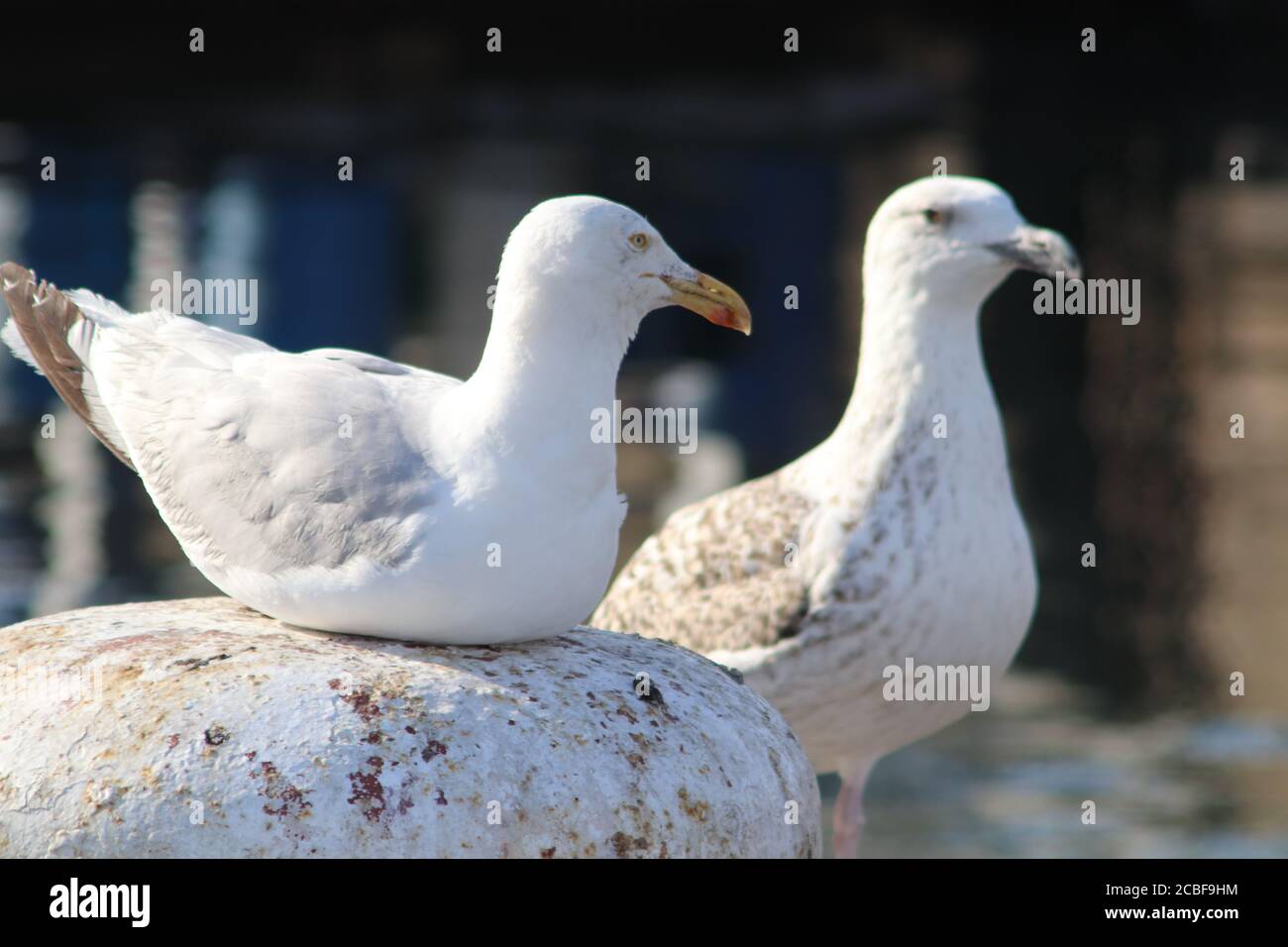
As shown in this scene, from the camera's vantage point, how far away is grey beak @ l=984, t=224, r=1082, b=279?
18.2ft

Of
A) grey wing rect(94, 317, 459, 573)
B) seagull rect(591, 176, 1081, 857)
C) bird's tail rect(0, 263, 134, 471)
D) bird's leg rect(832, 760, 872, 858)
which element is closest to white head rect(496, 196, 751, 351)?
grey wing rect(94, 317, 459, 573)

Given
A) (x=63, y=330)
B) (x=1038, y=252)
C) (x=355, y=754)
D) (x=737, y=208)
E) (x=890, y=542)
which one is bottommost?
(x=355, y=754)

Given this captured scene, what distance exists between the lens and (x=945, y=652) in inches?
220

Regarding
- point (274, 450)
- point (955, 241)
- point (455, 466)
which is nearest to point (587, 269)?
point (455, 466)

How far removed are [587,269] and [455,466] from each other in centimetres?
51

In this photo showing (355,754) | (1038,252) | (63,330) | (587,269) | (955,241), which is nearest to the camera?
(355,754)

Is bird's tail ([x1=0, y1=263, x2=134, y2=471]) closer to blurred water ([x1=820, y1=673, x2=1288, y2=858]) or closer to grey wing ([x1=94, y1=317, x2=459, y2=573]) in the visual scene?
grey wing ([x1=94, y1=317, x2=459, y2=573])

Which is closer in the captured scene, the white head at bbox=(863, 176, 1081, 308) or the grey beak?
the grey beak

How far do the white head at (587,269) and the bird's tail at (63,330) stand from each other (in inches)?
45.0

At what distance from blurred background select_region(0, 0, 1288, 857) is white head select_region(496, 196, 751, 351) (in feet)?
29.9

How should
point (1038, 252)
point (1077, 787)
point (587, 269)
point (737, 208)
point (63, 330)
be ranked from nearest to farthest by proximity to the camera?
point (587, 269) < point (63, 330) < point (1038, 252) < point (1077, 787) < point (737, 208)

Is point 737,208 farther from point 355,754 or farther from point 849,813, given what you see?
point 355,754

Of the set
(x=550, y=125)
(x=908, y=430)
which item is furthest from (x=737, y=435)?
(x=908, y=430)

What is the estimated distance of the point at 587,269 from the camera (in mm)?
4164
